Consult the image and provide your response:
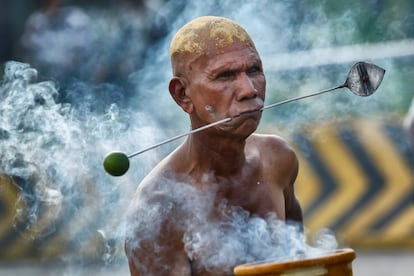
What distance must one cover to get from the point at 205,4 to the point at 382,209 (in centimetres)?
360

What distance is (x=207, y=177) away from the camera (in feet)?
15.2

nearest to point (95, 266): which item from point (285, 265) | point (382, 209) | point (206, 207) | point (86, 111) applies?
point (382, 209)

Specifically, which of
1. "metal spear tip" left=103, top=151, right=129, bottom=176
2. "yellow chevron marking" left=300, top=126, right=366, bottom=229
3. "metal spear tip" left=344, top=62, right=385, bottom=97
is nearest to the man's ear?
"metal spear tip" left=103, top=151, right=129, bottom=176

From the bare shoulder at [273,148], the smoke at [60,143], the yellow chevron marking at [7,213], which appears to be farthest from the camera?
the yellow chevron marking at [7,213]

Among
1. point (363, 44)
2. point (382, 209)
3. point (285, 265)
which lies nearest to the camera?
point (285, 265)

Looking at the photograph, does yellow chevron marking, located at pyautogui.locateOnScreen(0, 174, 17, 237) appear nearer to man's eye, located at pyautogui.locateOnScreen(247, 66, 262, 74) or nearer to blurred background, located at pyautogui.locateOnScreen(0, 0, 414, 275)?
blurred background, located at pyautogui.locateOnScreen(0, 0, 414, 275)

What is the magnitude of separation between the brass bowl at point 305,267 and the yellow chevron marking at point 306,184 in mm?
4969

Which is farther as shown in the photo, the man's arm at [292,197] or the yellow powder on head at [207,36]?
the man's arm at [292,197]

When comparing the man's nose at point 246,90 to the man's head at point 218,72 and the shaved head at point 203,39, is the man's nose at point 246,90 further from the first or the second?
the shaved head at point 203,39

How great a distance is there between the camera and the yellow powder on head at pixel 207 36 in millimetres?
4461

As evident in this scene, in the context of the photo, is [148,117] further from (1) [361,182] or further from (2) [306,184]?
(1) [361,182]

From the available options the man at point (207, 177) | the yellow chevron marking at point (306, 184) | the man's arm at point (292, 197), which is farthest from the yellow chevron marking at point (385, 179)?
the man at point (207, 177)

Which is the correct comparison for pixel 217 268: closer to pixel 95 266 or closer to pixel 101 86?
pixel 101 86

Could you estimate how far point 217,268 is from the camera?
4.48 m
